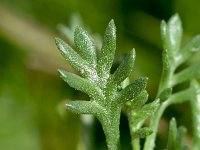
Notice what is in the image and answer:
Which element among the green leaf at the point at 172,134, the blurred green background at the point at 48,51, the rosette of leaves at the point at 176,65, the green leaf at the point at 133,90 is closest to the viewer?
the green leaf at the point at 133,90

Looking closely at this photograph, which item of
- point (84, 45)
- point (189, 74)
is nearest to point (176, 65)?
point (189, 74)

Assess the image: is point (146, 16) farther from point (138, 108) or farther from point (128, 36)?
point (138, 108)

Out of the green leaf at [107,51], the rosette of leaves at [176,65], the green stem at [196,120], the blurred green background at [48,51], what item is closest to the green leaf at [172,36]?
the rosette of leaves at [176,65]

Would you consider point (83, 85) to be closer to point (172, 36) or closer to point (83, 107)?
point (83, 107)

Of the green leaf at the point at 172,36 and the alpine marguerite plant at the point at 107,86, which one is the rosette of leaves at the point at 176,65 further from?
the alpine marguerite plant at the point at 107,86

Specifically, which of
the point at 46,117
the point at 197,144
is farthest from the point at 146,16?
the point at 197,144

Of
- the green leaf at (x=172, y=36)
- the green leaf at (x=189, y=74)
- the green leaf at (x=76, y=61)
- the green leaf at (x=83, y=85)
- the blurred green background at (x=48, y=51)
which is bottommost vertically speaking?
the green leaf at (x=83, y=85)
